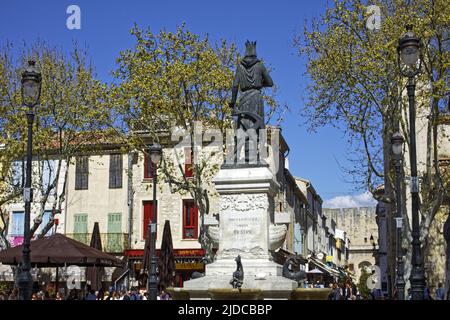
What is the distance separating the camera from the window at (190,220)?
122 feet

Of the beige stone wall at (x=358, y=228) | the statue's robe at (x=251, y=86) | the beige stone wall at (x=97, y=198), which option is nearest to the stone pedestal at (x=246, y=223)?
the statue's robe at (x=251, y=86)

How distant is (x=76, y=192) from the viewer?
128ft

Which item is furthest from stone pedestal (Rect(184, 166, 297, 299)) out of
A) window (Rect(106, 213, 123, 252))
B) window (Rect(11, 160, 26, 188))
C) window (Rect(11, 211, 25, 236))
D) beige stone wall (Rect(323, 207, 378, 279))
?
beige stone wall (Rect(323, 207, 378, 279))

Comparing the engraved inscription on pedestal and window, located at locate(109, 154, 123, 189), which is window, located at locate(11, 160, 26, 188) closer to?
window, located at locate(109, 154, 123, 189)

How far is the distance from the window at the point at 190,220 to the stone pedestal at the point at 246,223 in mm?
23210

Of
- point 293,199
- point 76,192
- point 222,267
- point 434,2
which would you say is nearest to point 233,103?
point 222,267

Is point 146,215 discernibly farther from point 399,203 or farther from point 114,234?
point 399,203

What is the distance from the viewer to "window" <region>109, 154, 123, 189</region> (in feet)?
127

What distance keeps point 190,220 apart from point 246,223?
2393 centimetres

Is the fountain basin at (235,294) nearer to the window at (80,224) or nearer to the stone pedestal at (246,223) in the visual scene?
the stone pedestal at (246,223)

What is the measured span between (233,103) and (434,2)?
10.3 metres

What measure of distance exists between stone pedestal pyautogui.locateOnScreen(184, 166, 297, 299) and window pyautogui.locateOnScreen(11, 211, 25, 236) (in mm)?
27345

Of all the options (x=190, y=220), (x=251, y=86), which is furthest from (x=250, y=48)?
(x=190, y=220)
